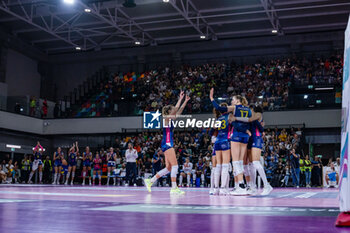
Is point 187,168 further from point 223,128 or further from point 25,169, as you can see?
point 223,128

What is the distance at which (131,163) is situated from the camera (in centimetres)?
1812

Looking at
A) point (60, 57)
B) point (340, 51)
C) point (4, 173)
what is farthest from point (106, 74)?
point (340, 51)

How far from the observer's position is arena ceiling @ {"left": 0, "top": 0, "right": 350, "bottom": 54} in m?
25.2

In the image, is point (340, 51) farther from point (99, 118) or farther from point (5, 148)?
point (5, 148)

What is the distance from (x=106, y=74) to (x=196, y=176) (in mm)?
16339

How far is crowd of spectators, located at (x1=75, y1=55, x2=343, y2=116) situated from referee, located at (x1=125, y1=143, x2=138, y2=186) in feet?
30.9

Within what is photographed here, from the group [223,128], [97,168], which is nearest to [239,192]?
[223,128]

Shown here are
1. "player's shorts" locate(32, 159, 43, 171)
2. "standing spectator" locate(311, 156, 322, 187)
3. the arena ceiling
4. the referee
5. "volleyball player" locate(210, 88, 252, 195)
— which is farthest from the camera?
the arena ceiling

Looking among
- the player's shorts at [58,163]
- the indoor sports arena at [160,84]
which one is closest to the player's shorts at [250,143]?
the indoor sports arena at [160,84]

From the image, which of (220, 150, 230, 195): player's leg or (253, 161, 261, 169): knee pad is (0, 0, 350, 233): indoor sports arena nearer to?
(220, 150, 230, 195): player's leg

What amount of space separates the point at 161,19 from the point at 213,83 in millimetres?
5635

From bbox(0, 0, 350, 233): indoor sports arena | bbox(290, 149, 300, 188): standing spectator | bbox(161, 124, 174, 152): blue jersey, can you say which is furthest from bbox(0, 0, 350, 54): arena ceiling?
bbox(161, 124, 174, 152): blue jersey

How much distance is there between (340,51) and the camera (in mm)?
28734

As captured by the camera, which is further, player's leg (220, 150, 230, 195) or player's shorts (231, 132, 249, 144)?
player's leg (220, 150, 230, 195)
